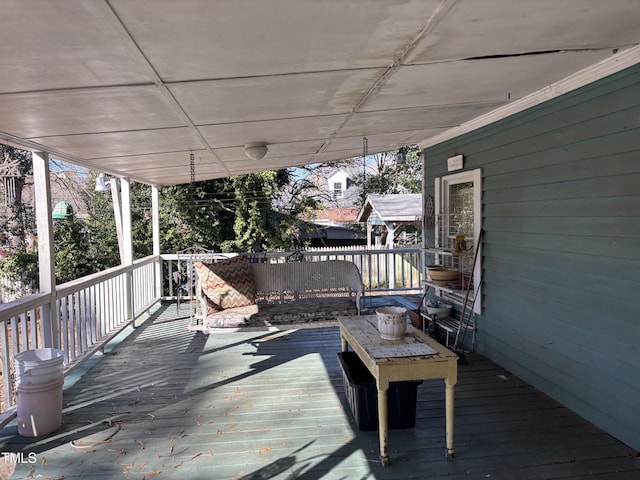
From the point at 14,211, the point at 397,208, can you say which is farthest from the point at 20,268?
the point at 397,208

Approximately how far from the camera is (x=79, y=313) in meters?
4.27

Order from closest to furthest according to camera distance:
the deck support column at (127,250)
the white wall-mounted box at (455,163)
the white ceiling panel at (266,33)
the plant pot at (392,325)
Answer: the white ceiling panel at (266,33) < the plant pot at (392,325) < the white wall-mounted box at (455,163) < the deck support column at (127,250)

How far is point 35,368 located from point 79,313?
1503mm

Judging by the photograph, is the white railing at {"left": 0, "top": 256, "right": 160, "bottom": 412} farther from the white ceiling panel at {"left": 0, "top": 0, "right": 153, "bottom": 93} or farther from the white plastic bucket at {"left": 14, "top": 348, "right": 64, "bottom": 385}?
the white ceiling panel at {"left": 0, "top": 0, "right": 153, "bottom": 93}

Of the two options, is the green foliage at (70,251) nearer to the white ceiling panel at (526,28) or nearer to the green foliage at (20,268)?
the green foliage at (20,268)

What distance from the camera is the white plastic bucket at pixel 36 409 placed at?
2.85 m

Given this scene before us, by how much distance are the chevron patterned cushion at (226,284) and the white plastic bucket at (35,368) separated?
5.85 feet

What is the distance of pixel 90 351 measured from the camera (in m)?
4.34

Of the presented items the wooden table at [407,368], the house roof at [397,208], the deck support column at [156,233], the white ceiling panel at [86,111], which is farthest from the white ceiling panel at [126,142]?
the house roof at [397,208]

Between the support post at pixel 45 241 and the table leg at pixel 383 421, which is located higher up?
the support post at pixel 45 241

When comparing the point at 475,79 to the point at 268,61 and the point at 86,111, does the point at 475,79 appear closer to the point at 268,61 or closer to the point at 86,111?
the point at 268,61

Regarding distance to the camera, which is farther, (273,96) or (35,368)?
(35,368)

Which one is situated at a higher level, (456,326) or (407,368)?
(407,368)

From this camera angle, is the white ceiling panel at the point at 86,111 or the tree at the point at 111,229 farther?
the tree at the point at 111,229
